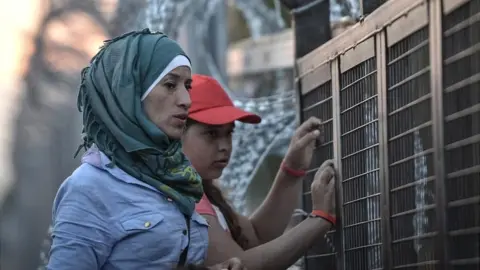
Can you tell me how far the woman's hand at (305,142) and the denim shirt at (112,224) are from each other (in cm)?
110

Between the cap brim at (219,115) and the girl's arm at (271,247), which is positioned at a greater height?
the cap brim at (219,115)

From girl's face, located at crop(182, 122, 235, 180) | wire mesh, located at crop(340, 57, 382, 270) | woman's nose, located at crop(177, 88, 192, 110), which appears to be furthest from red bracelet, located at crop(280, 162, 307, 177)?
woman's nose, located at crop(177, 88, 192, 110)

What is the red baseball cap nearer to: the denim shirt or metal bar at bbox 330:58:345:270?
metal bar at bbox 330:58:345:270

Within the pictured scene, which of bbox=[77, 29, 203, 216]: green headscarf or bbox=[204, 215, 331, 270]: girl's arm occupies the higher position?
bbox=[77, 29, 203, 216]: green headscarf

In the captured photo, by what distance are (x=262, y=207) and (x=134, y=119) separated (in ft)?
4.91

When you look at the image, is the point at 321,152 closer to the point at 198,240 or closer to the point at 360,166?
the point at 360,166

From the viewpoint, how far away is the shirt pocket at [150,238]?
2.94 metres

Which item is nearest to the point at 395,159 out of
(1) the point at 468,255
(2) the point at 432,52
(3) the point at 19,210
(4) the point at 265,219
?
(2) the point at 432,52

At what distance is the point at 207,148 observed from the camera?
12.7 ft

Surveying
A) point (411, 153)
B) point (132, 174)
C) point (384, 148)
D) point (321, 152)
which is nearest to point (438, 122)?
point (411, 153)

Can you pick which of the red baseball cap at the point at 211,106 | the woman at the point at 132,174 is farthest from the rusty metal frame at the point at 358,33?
the woman at the point at 132,174

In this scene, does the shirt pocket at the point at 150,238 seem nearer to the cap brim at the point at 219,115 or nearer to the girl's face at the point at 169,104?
the girl's face at the point at 169,104

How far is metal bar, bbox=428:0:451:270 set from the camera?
256 centimetres

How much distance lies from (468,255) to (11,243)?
5139mm
